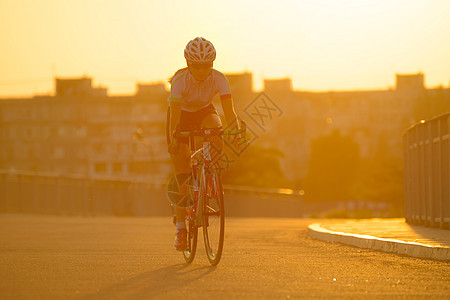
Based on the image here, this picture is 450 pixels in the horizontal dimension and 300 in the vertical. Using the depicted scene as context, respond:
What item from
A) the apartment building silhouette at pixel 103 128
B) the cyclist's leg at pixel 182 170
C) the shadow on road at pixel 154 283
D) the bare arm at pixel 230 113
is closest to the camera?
the shadow on road at pixel 154 283

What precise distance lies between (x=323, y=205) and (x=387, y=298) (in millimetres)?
100458

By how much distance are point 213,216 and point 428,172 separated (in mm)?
7470

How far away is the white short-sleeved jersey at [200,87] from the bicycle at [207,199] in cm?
36

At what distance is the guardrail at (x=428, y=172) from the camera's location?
43.0 feet

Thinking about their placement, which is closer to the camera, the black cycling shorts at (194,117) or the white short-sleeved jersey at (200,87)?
the white short-sleeved jersey at (200,87)

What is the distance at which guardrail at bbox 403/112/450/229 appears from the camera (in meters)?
13.1

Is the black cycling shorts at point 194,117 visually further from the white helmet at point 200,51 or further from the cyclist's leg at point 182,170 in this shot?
the white helmet at point 200,51

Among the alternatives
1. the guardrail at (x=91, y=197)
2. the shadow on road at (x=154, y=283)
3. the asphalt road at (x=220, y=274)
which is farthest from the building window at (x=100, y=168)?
the shadow on road at (x=154, y=283)

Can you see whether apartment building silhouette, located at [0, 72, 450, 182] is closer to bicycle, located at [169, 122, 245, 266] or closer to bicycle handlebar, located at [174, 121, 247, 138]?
bicycle, located at [169, 122, 245, 266]

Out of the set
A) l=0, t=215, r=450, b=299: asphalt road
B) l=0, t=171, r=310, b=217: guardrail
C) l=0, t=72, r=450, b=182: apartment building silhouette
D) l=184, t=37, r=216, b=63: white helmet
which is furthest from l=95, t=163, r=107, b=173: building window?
l=184, t=37, r=216, b=63: white helmet

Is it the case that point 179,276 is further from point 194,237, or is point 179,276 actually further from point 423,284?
Answer: point 423,284

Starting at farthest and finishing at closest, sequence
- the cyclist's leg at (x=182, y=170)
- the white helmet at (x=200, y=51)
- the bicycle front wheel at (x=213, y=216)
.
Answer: the cyclist's leg at (x=182, y=170) → the white helmet at (x=200, y=51) → the bicycle front wheel at (x=213, y=216)

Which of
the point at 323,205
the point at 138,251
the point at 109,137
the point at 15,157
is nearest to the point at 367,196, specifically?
the point at 323,205

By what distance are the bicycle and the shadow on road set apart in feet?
0.88
